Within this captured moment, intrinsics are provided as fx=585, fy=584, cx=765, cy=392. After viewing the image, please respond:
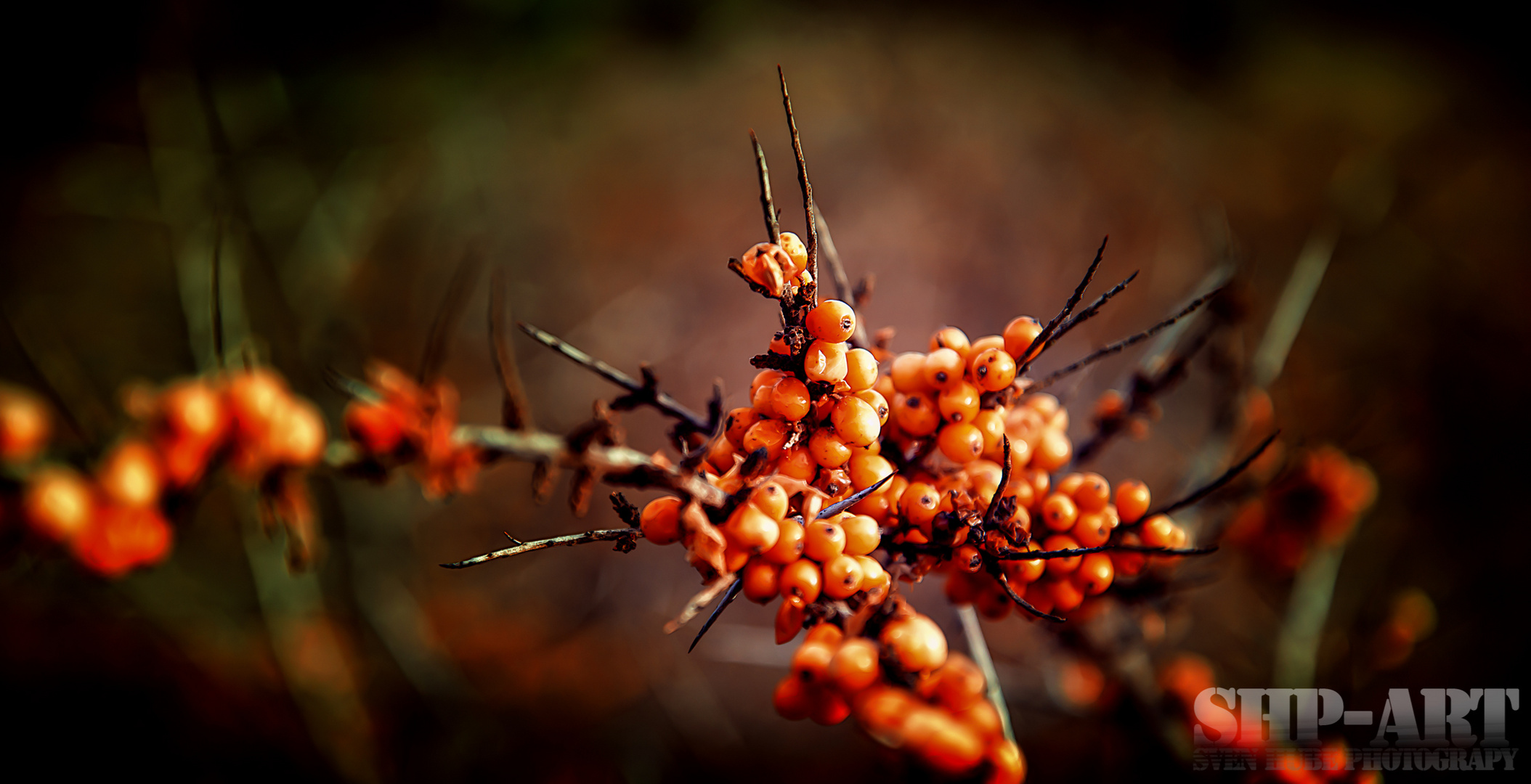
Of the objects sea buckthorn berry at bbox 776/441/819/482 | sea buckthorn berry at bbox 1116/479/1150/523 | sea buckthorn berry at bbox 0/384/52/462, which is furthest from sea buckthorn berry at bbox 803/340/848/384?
sea buckthorn berry at bbox 0/384/52/462

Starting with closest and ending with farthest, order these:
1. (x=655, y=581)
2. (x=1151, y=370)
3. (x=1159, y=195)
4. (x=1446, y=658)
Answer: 1. (x=1151, y=370)
2. (x=1446, y=658)
3. (x=655, y=581)
4. (x=1159, y=195)

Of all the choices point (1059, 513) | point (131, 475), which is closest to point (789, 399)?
point (1059, 513)

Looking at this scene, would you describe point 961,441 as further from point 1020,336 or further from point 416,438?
point 416,438

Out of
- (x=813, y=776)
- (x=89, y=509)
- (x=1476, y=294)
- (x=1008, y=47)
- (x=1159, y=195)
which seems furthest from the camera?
(x=1008, y=47)

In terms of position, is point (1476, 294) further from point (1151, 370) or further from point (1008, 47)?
point (1151, 370)

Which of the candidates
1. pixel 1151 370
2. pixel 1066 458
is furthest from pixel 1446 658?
pixel 1066 458

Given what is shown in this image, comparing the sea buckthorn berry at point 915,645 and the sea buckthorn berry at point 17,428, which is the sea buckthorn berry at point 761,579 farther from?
the sea buckthorn berry at point 17,428
